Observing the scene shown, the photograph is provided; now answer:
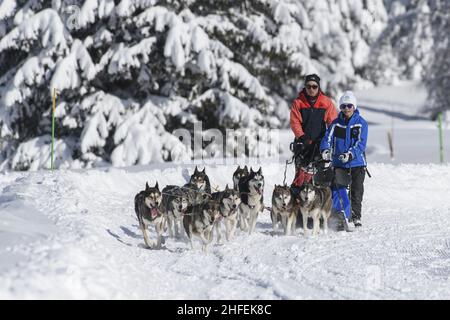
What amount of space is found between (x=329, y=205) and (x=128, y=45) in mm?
9446

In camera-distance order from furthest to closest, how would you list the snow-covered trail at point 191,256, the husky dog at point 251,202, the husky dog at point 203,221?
the husky dog at point 251,202 < the husky dog at point 203,221 < the snow-covered trail at point 191,256

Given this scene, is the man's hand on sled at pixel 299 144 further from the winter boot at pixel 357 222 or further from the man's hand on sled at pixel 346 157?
the winter boot at pixel 357 222

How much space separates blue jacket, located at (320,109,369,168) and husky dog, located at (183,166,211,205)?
68.9 inches

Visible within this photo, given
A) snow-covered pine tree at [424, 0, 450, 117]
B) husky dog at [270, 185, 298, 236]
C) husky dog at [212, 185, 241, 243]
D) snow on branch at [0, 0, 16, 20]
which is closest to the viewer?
Result: husky dog at [212, 185, 241, 243]

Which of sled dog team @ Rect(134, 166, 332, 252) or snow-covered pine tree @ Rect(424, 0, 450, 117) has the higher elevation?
snow-covered pine tree @ Rect(424, 0, 450, 117)

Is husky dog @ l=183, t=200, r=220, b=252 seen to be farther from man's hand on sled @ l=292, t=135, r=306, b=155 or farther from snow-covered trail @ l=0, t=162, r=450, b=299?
man's hand on sled @ l=292, t=135, r=306, b=155

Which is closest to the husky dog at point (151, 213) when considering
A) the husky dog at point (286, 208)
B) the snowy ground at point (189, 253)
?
the snowy ground at point (189, 253)

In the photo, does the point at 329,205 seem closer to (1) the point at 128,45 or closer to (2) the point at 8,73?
(1) the point at 128,45

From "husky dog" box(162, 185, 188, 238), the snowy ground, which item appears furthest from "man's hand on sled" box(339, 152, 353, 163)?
"husky dog" box(162, 185, 188, 238)

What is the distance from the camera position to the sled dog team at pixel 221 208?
846 cm

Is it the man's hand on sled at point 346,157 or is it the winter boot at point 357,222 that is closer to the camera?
the man's hand on sled at point 346,157

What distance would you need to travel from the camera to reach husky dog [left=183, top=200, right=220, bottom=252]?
27.1 feet

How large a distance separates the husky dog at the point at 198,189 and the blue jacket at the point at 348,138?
1750 millimetres

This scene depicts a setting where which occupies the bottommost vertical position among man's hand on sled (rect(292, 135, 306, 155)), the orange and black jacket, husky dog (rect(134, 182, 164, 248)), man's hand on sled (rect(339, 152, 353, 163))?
husky dog (rect(134, 182, 164, 248))
